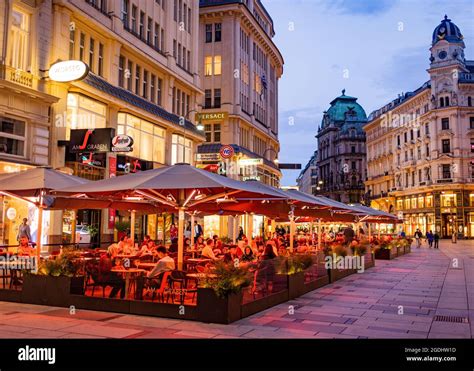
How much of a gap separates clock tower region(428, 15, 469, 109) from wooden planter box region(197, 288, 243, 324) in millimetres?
72584

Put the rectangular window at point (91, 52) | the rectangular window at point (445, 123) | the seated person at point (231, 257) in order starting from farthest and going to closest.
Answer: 1. the rectangular window at point (445, 123)
2. the rectangular window at point (91, 52)
3. the seated person at point (231, 257)

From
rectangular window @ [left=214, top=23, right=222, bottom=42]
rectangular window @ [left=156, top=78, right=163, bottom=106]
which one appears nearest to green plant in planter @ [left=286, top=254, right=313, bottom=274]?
rectangular window @ [left=156, top=78, right=163, bottom=106]

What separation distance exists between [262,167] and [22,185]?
152 feet

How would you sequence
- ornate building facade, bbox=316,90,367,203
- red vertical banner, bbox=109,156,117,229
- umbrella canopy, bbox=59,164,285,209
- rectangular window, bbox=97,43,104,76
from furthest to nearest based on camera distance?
ornate building facade, bbox=316,90,367,203 → rectangular window, bbox=97,43,104,76 → red vertical banner, bbox=109,156,117,229 → umbrella canopy, bbox=59,164,285,209

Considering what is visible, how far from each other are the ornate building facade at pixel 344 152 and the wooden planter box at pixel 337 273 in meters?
104

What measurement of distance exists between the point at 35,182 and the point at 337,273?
36.5 ft

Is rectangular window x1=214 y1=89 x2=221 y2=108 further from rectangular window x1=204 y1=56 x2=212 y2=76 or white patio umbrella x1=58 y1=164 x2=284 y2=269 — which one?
white patio umbrella x1=58 y1=164 x2=284 y2=269

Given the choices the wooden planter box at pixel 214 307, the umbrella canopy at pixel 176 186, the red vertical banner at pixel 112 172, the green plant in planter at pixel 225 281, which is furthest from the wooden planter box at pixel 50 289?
the red vertical banner at pixel 112 172

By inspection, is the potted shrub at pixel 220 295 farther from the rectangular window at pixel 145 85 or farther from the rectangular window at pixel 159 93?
the rectangular window at pixel 159 93

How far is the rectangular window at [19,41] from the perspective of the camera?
835 inches

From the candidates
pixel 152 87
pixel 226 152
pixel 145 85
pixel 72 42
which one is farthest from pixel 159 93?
pixel 72 42

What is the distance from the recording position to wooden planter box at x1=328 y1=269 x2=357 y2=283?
17.5 m
